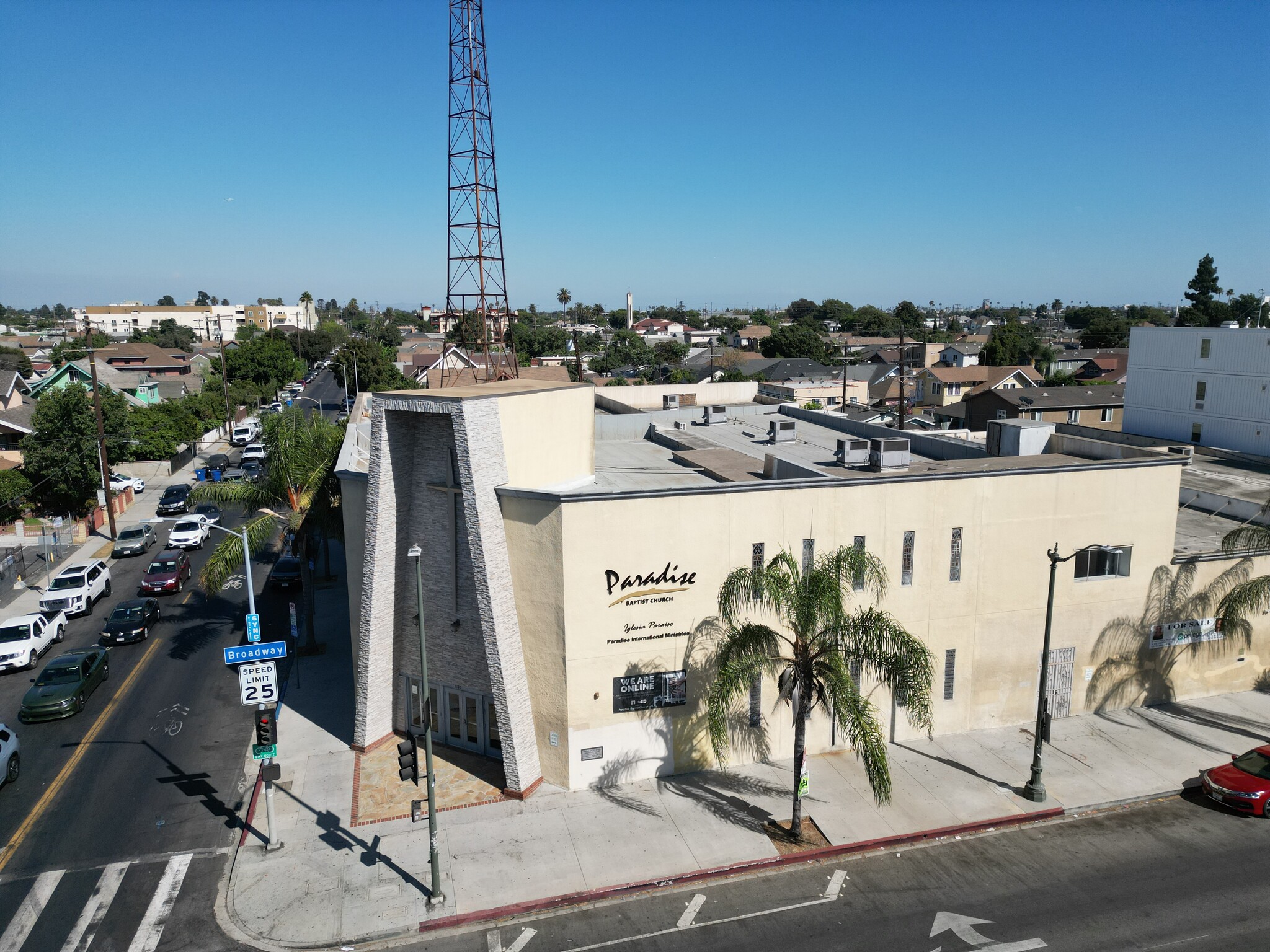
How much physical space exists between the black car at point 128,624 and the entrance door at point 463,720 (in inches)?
613

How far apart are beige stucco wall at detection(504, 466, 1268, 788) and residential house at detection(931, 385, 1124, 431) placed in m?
38.5

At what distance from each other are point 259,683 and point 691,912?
34.5ft

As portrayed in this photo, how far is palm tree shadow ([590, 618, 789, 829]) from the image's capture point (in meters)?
20.0

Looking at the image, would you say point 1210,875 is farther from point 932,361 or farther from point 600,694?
point 932,361

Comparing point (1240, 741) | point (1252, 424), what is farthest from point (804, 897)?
point (1252, 424)

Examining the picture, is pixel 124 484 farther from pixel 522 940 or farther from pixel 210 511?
pixel 522 940

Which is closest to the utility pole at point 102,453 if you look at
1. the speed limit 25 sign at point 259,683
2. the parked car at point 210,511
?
the parked car at point 210,511

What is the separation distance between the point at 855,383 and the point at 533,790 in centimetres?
6750

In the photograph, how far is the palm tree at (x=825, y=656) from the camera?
1694 centimetres

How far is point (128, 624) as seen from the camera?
99.6ft

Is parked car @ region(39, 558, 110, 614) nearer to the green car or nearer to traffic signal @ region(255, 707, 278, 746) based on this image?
the green car

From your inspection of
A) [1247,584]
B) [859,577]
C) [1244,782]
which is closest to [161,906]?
[859,577]

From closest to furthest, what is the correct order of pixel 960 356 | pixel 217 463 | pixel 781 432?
pixel 781 432
pixel 217 463
pixel 960 356

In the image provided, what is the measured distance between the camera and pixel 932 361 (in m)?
132
